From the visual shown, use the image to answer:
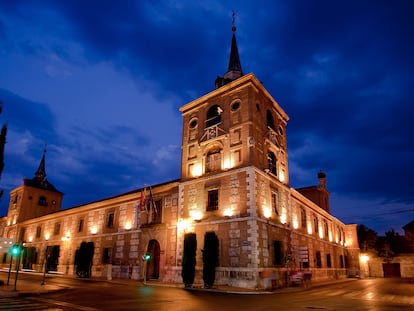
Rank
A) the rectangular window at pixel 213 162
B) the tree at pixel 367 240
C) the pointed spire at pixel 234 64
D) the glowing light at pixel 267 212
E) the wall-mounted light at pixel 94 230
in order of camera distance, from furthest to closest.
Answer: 1. the tree at pixel 367 240
2. the wall-mounted light at pixel 94 230
3. the pointed spire at pixel 234 64
4. the rectangular window at pixel 213 162
5. the glowing light at pixel 267 212

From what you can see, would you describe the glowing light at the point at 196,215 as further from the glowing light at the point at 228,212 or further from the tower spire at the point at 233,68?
the tower spire at the point at 233,68

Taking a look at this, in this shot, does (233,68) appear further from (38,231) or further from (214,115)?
(38,231)

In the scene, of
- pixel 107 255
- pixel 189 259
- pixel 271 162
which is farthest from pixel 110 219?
pixel 271 162

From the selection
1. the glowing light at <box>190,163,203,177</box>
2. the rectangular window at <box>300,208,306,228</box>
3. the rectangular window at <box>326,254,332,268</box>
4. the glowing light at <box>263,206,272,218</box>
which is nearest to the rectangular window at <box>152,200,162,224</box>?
the glowing light at <box>190,163,203,177</box>

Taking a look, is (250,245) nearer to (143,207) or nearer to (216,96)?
(143,207)

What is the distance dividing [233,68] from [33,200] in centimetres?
4333

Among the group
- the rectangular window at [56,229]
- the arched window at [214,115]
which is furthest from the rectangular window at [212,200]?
the rectangular window at [56,229]

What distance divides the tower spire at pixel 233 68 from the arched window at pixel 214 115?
270 centimetres

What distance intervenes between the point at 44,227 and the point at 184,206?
30.2 m

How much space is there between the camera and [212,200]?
24.2 m

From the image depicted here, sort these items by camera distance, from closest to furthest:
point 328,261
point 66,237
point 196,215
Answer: point 196,215 → point 328,261 → point 66,237

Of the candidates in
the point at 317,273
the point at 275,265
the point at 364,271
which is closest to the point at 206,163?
the point at 275,265

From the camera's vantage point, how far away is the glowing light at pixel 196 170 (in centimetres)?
2595

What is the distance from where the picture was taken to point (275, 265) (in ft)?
72.6
